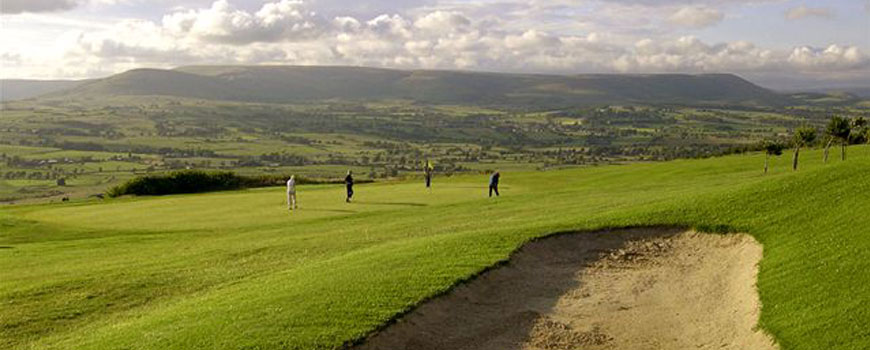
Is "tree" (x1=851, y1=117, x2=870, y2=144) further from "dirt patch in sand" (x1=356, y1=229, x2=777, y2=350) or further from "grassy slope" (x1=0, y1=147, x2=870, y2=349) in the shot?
"dirt patch in sand" (x1=356, y1=229, x2=777, y2=350)

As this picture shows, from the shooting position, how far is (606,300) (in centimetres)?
1931

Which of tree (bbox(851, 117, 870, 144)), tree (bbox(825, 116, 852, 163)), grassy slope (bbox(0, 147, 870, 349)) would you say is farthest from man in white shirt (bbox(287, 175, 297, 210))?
tree (bbox(851, 117, 870, 144))

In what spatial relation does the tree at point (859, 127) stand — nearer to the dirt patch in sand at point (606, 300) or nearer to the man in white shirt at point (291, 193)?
the dirt patch in sand at point (606, 300)

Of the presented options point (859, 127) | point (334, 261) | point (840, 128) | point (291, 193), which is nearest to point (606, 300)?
point (334, 261)

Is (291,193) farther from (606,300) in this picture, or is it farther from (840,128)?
(840,128)

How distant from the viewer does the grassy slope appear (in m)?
15.6

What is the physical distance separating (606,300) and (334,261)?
9.15 meters

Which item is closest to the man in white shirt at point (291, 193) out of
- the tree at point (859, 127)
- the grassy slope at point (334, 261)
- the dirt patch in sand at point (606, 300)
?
the grassy slope at point (334, 261)

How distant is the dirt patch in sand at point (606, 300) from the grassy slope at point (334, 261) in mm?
628

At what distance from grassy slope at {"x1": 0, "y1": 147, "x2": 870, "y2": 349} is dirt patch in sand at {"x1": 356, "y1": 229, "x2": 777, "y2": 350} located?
2.06 feet

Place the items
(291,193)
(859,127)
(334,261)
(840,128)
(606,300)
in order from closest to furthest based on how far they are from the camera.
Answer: (606,300) < (334,261) < (291,193) < (840,128) < (859,127)

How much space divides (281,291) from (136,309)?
14.8ft

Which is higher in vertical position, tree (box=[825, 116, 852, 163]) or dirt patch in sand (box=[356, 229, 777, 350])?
tree (box=[825, 116, 852, 163])

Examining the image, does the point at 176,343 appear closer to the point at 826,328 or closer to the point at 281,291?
the point at 281,291
